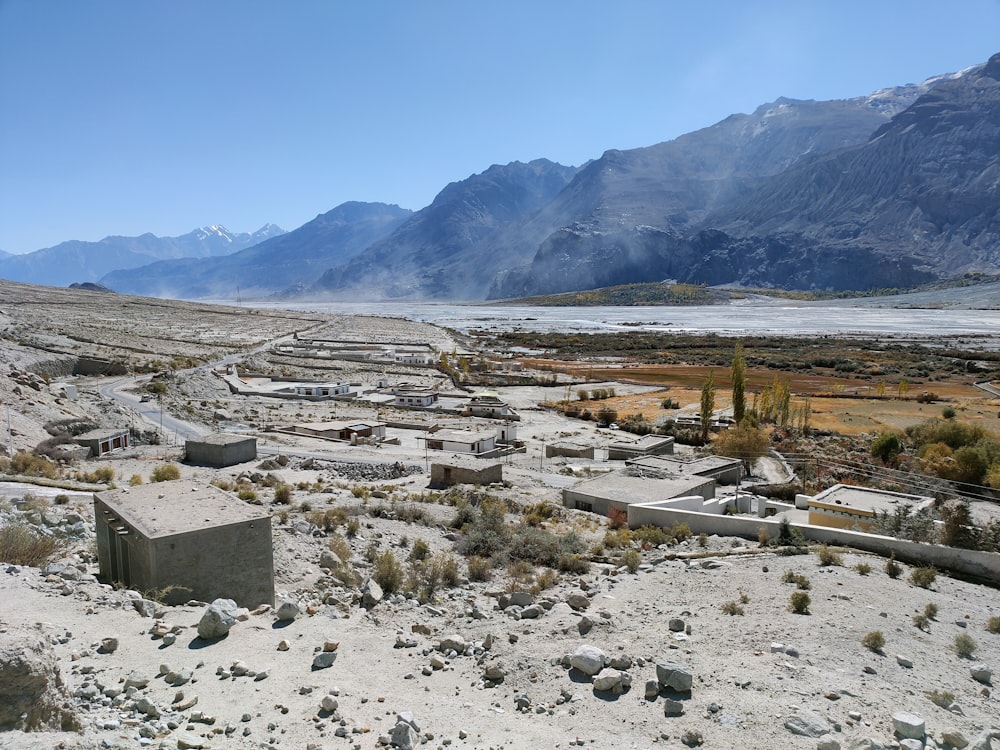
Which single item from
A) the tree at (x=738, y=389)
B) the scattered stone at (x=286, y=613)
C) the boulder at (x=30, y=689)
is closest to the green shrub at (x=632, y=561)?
the scattered stone at (x=286, y=613)

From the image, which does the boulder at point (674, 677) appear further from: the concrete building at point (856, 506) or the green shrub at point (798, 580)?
the concrete building at point (856, 506)

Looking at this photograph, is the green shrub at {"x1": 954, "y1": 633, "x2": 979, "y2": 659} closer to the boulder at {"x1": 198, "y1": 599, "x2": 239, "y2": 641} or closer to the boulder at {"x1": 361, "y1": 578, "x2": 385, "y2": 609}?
the boulder at {"x1": 361, "y1": 578, "x2": 385, "y2": 609}

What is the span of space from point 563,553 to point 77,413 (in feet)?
85.3

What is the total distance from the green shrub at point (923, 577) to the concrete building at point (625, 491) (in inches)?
313

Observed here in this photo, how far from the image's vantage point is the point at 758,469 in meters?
30.9

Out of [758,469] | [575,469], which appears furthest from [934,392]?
[575,469]

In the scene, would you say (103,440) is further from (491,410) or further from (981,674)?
(981,674)

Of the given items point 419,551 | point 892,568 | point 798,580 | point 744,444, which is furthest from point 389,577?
point 744,444

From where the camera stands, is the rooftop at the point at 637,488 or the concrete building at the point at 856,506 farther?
the rooftop at the point at 637,488

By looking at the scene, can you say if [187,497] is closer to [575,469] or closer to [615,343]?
[575,469]

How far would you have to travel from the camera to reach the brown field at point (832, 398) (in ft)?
143

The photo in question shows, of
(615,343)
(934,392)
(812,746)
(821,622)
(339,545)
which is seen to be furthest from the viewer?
(615,343)

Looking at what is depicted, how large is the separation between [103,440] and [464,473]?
13454 millimetres

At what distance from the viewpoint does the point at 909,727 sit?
731cm
